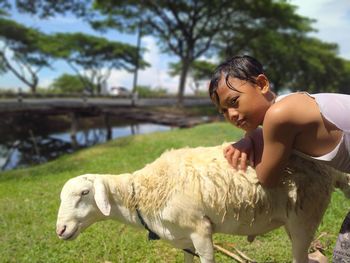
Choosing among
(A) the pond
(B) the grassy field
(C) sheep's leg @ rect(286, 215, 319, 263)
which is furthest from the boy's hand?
(A) the pond

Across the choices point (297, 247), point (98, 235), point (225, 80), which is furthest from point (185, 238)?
point (98, 235)

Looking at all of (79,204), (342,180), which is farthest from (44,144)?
(342,180)

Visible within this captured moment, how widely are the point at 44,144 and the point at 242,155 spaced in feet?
75.6

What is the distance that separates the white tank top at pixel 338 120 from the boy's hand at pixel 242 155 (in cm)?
54

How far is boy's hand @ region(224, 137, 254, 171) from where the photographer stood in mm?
2893

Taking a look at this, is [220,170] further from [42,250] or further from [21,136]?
[21,136]

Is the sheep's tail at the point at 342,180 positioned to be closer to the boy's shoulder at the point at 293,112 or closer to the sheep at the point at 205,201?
the sheep at the point at 205,201

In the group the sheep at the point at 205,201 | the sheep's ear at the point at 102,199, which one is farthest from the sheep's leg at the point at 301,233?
the sheep's ear at the point at 102,199

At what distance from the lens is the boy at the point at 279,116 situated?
2350 mm

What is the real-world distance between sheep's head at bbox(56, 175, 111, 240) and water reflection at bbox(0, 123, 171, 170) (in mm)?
→ 16020

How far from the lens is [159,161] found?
3281 mm

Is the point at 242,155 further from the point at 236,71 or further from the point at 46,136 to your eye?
the point at 46,136

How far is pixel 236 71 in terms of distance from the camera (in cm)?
265

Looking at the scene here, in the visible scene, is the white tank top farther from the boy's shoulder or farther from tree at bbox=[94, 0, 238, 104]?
tree at bbox=[94, 0, 238, 104]
